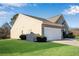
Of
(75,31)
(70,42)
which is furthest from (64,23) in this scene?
(70,42)

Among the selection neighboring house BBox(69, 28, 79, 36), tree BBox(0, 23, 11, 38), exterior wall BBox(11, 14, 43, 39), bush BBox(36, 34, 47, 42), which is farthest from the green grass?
neighboring house BBox(69, 28, 79, 36)

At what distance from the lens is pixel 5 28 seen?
7.78 meters

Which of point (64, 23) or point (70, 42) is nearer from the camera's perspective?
point (64, 23)

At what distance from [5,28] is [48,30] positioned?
5.37ft

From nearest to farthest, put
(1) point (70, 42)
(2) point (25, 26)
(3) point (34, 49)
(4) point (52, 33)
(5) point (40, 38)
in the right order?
(3) point (34, 49) → (5) point (40, 38) → (2) point (25, 26) → (1) point (70, 42) → (4) point (52, 33)

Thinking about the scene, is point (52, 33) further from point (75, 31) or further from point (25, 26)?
point (25, 26)

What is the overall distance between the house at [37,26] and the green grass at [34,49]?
0.33 meters

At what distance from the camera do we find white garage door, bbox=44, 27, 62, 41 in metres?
7.96

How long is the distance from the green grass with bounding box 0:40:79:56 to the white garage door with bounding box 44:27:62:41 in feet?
1.08

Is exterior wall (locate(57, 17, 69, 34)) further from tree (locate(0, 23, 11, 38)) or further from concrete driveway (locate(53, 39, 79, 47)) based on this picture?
tree (locate(0, 23, 11, 38))

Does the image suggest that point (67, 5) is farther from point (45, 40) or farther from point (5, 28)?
point (5, 28)

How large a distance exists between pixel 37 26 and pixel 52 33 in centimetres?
70

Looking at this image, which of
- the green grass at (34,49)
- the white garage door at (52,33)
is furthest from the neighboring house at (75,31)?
the green grass at (34,49)

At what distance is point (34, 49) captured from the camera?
7527 millimetres
